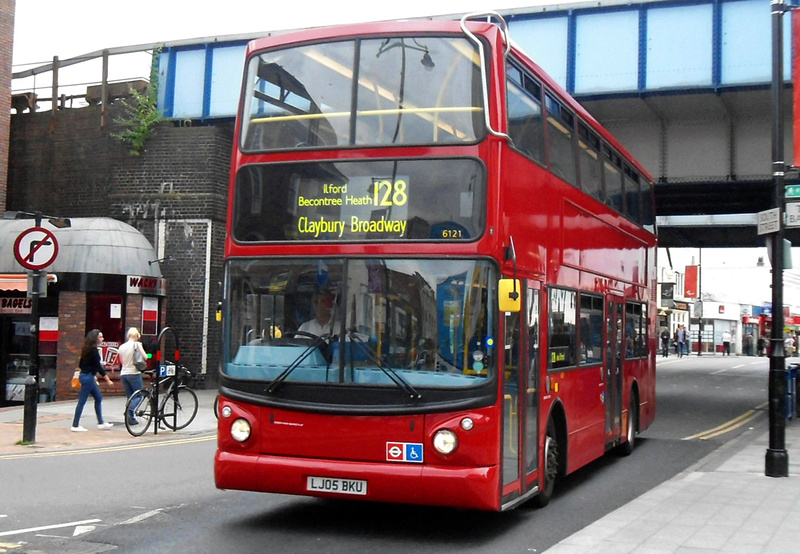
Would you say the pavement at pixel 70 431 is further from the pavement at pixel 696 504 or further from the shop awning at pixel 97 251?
the shop awning at pixel 97 251

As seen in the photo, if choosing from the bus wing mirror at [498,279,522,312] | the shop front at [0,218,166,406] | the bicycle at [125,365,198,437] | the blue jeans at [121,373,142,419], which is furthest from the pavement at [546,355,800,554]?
the shop front at [0,218,166,406]

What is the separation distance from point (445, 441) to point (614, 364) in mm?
5664

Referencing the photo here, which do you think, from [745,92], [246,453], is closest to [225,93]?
[745,92]

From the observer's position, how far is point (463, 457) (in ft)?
23.3

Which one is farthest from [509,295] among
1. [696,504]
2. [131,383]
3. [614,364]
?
[131,383]

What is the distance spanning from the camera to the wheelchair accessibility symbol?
7156 mm

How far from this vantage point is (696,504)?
8.95 meters

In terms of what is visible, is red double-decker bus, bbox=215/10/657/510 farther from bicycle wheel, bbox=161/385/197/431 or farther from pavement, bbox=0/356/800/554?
bicycle wheel, bbox=161/385/197/431

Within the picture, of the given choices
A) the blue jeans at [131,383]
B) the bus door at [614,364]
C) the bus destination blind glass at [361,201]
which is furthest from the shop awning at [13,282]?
the bus destination blind glass at [361,201]

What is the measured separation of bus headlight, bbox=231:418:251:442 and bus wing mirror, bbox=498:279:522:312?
90.2 inches

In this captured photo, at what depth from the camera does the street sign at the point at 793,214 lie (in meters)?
11.5

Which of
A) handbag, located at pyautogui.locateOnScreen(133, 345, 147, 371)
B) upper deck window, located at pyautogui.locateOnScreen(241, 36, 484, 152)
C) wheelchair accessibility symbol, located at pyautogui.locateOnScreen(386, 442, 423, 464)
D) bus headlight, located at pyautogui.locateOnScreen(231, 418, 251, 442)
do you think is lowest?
wheelchair accessibility symbol, located at pyautogui.locateOnScreen(386, 442, 423, 464)

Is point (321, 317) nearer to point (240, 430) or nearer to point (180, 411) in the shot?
point (240, 430)

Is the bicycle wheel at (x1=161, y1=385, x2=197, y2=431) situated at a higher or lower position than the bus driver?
lower
